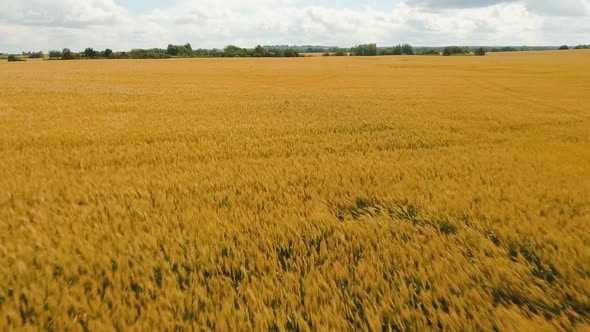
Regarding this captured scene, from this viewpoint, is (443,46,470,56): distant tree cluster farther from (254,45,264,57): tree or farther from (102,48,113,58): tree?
(102,48,113,58): tree

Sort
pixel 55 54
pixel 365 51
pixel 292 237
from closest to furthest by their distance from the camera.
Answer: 1. pixel 292 237
2. pixel 55 54
3. pixel 365 51

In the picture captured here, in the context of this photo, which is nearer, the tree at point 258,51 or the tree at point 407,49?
the tree at point 258,51

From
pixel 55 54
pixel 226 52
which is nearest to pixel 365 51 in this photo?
pixel 226 52

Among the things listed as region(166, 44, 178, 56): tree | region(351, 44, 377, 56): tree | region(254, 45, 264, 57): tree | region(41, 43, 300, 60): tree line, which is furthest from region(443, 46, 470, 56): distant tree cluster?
region(166, 44, 178, 56): tree

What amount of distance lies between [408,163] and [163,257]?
380 centimetres

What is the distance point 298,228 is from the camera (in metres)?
2.77

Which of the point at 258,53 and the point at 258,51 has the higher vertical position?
the point at 258,51

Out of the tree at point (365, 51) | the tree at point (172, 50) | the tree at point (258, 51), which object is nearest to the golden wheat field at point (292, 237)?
the tree at point (258, 51)

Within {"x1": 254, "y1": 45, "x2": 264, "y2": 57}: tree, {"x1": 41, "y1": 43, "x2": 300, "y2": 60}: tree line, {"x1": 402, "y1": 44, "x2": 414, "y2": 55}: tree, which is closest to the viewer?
{"x1": 41, "y1": 43, "x2": 300, "y2": 60}: tree line

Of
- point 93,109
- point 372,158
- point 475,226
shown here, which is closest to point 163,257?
point 475,226

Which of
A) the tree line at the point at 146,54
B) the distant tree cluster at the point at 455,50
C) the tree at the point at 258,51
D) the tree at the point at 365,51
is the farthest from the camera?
the tree at the point at 365,51

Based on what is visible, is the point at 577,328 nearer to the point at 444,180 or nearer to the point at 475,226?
the point at 475,226

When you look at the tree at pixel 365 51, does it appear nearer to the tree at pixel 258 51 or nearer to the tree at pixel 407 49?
the tree at pixel 407 49

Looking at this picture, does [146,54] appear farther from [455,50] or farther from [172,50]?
[455,50]
